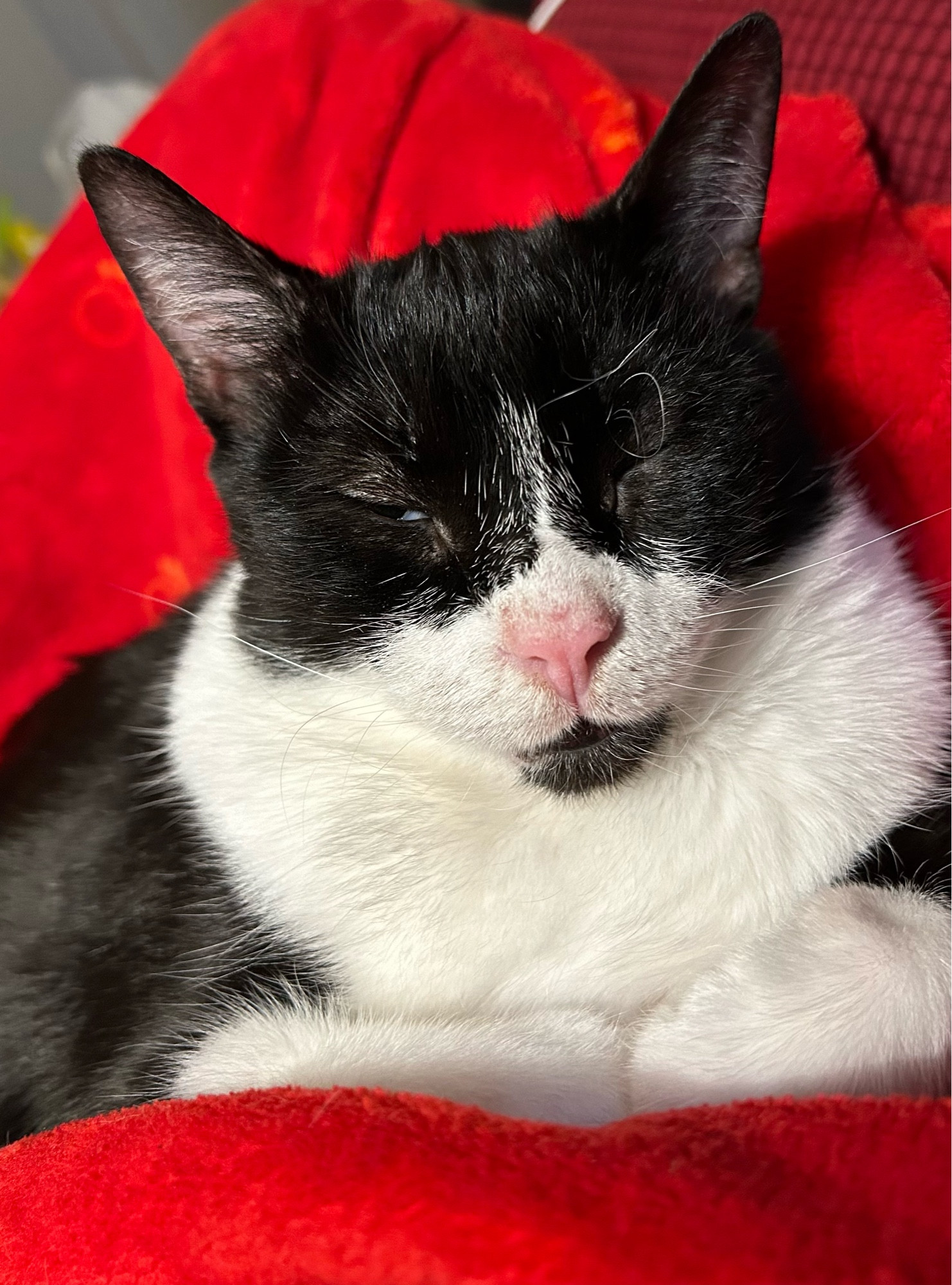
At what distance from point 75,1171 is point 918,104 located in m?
1.36

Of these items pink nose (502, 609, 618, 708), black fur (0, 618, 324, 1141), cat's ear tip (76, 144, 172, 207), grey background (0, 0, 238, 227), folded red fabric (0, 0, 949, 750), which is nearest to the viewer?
pink nose (502, 609, 618, 708)

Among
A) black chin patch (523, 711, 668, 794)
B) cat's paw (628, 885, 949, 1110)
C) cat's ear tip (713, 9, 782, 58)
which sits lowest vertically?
cat's paw (628, 885, 949, 1110)

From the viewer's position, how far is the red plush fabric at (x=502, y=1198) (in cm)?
52

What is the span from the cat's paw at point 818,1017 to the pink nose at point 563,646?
0.27m

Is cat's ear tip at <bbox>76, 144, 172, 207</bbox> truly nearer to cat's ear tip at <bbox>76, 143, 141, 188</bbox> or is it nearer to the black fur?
cat's ear tip at <bbox>76, 143, 141, 188</bbox>

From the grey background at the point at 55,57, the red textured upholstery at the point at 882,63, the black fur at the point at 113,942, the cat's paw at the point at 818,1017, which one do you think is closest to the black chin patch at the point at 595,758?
the cat's paw at the point at 818,1017

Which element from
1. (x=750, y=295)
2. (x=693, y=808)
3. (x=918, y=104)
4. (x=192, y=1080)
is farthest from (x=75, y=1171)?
(x=918, y=104)

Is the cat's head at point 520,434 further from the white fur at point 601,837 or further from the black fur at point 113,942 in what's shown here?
the black fur at point 113,942

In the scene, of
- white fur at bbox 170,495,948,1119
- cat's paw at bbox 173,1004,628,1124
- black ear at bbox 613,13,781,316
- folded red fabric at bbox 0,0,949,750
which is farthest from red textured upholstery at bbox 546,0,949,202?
cat's paw at bbox 173,1004,628,1124

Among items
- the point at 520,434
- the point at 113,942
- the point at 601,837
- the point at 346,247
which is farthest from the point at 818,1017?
the point at 346,247

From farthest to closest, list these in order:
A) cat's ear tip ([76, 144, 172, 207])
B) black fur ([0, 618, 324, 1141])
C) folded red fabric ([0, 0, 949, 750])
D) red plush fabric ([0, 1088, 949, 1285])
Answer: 1. folded red fabric ([0, 0, 949, 750])
2. black fur ([0, 618, 324, 1141])
3. cat's ear tip ([76, 144, 172, 207])
4. red plush fabric ([0, 1088, 949, 1285])

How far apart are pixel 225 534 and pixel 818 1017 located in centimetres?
77

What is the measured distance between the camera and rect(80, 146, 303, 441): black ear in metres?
0.79

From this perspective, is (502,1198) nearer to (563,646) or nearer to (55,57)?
(563,646)
